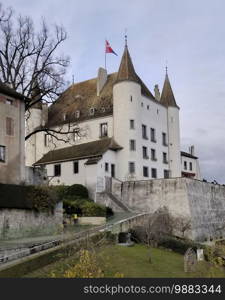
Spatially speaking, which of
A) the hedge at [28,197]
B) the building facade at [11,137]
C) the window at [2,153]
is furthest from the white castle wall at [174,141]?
the window at [2,153]

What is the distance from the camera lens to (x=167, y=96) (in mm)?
57938

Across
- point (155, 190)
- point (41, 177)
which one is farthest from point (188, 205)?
point (41, 177)

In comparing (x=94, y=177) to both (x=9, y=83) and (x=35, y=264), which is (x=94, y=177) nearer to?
(x=9, y=83)

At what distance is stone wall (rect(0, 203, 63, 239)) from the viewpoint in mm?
28797

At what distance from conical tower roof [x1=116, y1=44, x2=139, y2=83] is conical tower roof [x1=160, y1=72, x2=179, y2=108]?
701 centimetres

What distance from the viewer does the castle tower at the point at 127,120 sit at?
161 feet

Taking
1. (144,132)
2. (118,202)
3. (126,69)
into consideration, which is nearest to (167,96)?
(144,132)

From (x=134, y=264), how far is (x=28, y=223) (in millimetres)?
9982

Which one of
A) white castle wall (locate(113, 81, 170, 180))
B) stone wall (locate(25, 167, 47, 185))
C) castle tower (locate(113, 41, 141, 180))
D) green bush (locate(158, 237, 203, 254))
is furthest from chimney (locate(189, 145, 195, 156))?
green bush (locate(158, 237, 203, 254))

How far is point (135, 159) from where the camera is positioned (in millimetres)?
49281

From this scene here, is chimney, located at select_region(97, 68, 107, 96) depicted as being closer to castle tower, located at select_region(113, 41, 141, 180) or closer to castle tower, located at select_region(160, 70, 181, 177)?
castle tower, located at select_region(113, 41, 141, 180)

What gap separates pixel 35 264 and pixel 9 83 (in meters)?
25.6

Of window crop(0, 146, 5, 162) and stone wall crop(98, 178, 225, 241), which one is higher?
window crop(0, 146, 5, 162)

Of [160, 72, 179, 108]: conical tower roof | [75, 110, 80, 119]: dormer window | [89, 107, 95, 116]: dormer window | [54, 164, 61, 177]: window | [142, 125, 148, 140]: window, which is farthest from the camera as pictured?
[160, 72, 179, 108]: conical tower roof
